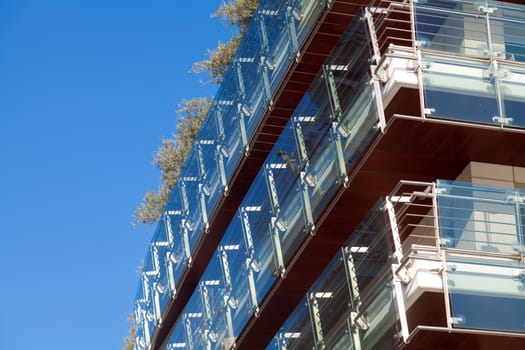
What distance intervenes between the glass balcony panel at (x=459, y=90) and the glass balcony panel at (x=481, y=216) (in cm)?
113

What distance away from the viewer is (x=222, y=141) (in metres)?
23.2

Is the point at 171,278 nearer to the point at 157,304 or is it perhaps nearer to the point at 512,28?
the point at 157,304

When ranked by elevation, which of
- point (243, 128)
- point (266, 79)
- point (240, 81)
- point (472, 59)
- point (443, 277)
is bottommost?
point (443, 277)

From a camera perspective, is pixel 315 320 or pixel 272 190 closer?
pixel 315 320

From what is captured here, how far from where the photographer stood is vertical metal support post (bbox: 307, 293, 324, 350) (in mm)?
16703

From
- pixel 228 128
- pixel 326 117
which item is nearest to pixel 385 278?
pixel 326 117

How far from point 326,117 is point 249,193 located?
3.79 meters

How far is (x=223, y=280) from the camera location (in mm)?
21922

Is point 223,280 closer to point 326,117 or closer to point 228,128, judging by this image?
point 228,128

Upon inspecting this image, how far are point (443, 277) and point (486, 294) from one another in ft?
1.63

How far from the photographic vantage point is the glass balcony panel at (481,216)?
14.5 metres

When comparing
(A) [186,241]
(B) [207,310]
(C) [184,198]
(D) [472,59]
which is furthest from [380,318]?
(C) [184,198]

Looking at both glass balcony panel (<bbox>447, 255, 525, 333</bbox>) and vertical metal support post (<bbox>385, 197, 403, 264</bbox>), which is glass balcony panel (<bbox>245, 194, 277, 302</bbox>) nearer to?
vertical metal support post (<bbox>385, 197, 403, 264</bbox>)

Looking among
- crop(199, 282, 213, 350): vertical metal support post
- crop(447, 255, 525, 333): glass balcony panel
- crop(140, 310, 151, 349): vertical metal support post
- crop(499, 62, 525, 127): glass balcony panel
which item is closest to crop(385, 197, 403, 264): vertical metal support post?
crop(447, 255, 525, 333): glass balcony panel
